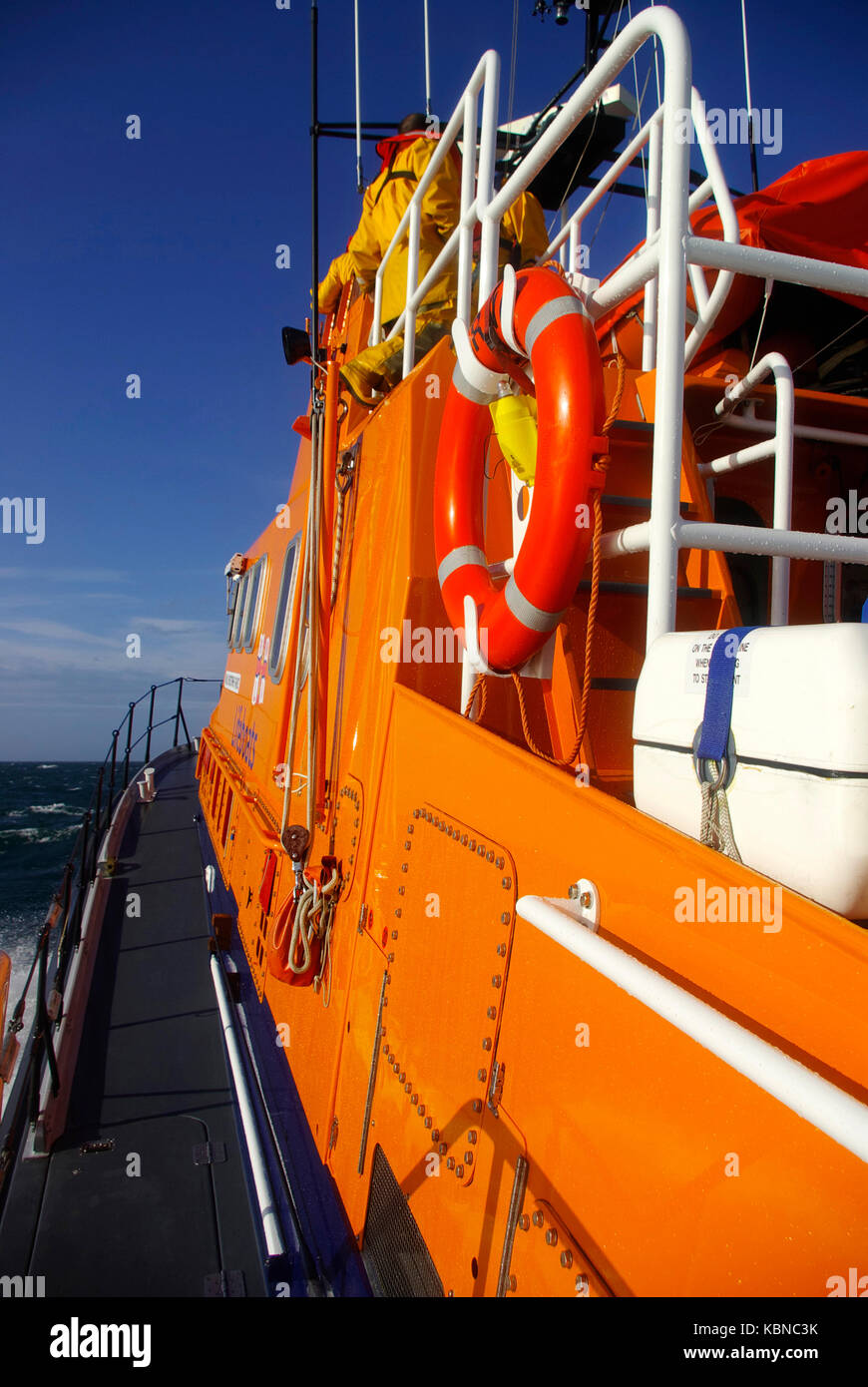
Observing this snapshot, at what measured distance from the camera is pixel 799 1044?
3.25 feet

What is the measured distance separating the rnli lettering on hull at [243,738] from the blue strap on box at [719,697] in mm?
4483

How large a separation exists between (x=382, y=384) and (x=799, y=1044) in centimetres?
296

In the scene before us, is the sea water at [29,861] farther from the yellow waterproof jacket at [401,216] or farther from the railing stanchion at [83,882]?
the yellow waterproof jacket at [401,216]

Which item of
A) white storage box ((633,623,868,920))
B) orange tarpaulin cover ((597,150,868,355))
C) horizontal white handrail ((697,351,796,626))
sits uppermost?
orange tarpaulin cover ((597,150,868,355))

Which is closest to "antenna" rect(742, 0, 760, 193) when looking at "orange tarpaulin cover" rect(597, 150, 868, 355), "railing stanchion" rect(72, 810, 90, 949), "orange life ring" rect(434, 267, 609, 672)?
"orange tarpaulin cover" rect(597, 150, 868, 355)

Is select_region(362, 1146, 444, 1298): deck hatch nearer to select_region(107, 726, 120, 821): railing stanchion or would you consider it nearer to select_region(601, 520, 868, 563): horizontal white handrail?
select_region(601, 520, 868, 563): horizontal white handrail

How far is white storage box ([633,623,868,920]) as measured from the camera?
1014 mm

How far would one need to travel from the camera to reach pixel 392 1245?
2.12 m

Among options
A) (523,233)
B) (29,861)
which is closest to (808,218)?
(523,233)

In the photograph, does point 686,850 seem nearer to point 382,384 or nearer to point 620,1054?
point 620,1054

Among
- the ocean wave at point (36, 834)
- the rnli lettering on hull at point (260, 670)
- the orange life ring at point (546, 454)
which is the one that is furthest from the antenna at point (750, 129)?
the ocean wave at point (36, 834)

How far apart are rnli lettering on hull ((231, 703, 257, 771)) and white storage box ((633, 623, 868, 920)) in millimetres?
4449

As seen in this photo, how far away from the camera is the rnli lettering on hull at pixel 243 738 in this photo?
5.59 metres
